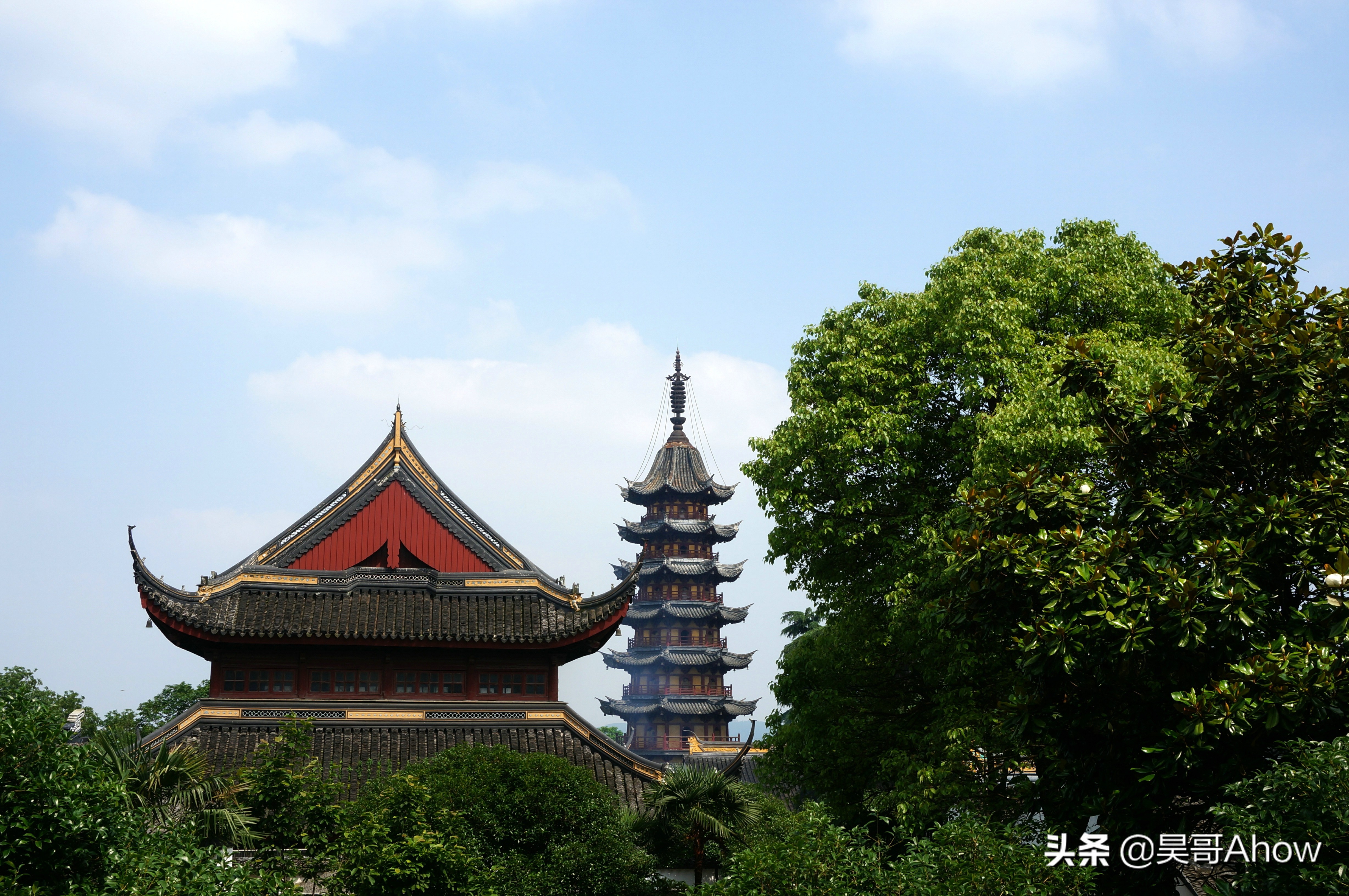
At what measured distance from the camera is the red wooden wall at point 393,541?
74.1 ft

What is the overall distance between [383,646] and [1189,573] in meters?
15.4

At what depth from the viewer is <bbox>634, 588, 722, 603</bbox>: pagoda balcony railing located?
179 feet

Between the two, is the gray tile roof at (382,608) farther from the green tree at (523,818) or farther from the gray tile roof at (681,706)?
the gray tile roof at (681,706)

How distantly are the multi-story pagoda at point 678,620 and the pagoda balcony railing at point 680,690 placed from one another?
39 mm

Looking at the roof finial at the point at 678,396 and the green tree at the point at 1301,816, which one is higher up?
the roof finial at the point at 678,396

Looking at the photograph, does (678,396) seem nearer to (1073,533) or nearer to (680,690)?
(680,690)

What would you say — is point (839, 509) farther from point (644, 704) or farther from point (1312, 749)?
point (644, 704)

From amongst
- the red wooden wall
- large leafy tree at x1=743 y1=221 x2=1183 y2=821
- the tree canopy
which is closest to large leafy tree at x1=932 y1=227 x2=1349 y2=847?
the tree canopy

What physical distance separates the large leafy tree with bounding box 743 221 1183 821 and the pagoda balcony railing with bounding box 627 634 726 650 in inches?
1328

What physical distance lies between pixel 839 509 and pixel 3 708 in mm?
12771

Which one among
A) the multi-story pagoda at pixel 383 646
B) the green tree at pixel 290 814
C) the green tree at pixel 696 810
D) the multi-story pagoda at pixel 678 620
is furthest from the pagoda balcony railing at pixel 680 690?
the green tree at pixel 290 814

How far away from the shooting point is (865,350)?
64.1 feet

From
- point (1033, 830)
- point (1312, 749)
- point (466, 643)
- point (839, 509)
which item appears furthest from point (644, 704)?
point (1312, 749)

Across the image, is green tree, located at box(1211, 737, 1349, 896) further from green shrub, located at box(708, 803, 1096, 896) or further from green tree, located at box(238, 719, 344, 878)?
green tree, located at box(238, 719, 344, 878)
